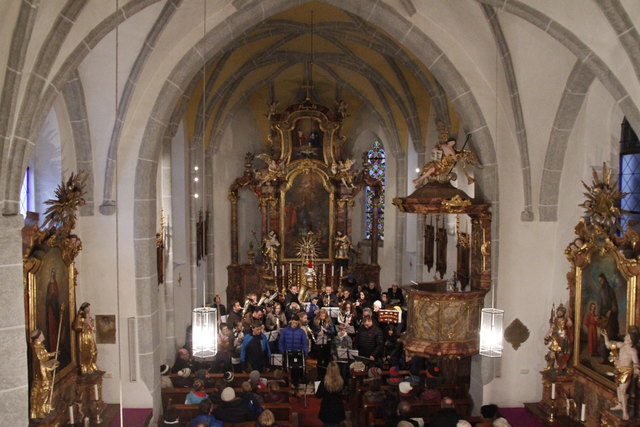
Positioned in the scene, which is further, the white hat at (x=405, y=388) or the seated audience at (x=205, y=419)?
the white hat at (x=405, y=388)

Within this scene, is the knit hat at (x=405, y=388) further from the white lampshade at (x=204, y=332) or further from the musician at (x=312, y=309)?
the musician at (x=312, y=309)

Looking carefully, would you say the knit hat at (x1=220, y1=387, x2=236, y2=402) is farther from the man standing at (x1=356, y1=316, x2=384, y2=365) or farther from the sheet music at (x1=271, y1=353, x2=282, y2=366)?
the man standing at (x1=356, y1=316, x2=384, y2=365)

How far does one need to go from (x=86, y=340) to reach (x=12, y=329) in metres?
2.61

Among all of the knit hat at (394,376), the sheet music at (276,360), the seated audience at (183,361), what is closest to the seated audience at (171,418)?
the seated audience at (183,361)

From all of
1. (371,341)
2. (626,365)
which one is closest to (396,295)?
(371,341)

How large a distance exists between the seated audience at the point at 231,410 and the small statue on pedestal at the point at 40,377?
2.45 metres

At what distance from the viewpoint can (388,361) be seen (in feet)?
41.4

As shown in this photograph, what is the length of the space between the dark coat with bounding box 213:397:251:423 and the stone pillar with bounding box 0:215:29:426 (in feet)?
10.0

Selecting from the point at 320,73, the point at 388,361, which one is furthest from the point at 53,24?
the point at 320,73

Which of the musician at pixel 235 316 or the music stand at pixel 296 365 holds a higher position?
the musician at pixel 235 316

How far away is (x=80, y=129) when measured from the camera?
9.12 metres

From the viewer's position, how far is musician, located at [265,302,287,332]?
44.3ft

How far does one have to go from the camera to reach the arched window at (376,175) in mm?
19297

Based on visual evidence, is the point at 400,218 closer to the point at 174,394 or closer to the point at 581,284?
the point at 581,284
